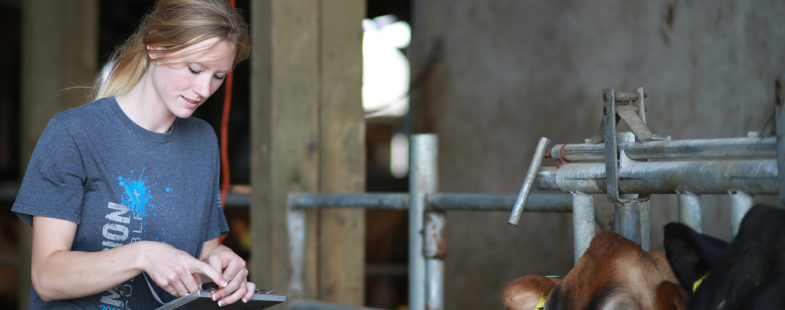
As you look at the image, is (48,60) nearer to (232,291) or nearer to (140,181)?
(140,181)

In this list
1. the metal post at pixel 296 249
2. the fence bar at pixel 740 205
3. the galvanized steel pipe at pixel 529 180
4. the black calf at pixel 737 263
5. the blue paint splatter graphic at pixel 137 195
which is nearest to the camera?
the black calf at pixel 737 263

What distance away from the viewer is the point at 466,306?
3930 millimetres

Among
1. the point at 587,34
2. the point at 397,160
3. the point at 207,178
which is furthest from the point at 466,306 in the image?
the point at 397,160

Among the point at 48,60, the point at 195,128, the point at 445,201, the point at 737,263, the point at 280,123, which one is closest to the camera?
the point at 737,263

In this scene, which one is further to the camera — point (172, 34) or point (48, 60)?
point (48, 60)

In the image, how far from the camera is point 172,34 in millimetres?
1530

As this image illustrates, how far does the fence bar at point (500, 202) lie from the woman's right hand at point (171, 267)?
652 millimetres

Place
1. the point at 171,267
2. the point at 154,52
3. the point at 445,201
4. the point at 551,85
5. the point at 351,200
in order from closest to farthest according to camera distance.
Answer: the point at 171,267 < the point at 154,52 < the point at 445,201 < the point at 351,200 < the point at 551,85

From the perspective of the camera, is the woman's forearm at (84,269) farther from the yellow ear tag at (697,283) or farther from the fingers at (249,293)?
the yellow ear tag at (697,283)

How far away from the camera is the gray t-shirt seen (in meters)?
1.45

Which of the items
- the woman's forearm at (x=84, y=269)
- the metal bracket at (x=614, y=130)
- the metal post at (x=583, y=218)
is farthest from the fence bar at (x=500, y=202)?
the woman's forearm at (x=84, y=269)

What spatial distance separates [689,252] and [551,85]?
2.59m

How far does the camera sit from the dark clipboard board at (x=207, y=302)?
126 cm

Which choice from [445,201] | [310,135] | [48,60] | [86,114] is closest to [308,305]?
[310,135]
